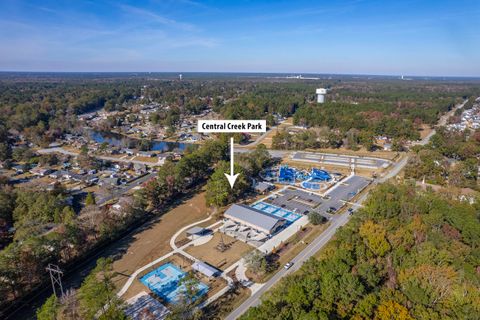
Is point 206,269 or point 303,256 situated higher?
point 206,269

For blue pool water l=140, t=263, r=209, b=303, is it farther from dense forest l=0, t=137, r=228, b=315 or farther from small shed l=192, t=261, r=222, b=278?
dense forest l=0, t=137, r=228, b=315

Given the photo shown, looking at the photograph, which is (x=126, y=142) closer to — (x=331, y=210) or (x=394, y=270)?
(x=331, y=210)

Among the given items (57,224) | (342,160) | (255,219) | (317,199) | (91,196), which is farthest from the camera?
(342,160)

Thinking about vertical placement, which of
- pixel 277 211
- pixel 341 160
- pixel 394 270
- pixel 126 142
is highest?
pixel 126 142

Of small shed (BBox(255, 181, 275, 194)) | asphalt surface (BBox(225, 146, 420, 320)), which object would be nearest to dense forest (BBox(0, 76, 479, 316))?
small shed (BBox(255, 181, 275, 194))

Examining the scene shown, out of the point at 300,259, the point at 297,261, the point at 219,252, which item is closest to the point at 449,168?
the point at 300,259

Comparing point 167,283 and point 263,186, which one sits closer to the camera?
point 167,283

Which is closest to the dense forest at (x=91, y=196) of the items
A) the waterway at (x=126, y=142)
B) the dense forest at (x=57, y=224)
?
the dense forest at (x=57, y=224)
